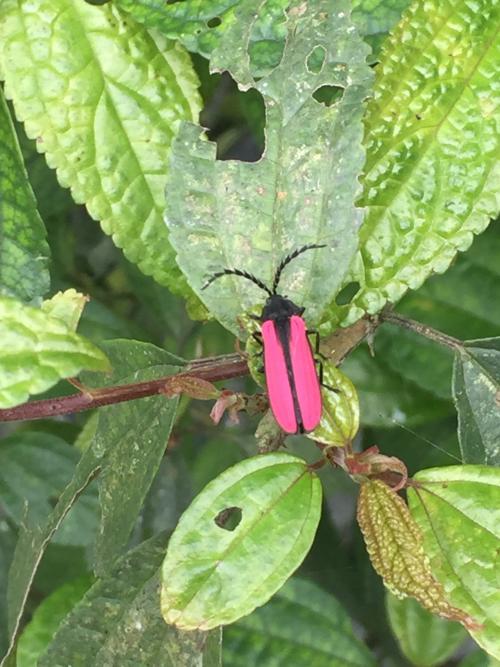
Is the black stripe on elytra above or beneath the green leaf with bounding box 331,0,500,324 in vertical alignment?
beneath

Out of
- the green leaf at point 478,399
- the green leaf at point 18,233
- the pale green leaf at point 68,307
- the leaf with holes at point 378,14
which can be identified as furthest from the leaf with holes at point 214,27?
the green leaf at point 478,399

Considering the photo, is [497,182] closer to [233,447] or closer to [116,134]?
[116,134]

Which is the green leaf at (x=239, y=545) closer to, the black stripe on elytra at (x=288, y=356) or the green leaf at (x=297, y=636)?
the black stripe on elytra at (x=288, y=356)

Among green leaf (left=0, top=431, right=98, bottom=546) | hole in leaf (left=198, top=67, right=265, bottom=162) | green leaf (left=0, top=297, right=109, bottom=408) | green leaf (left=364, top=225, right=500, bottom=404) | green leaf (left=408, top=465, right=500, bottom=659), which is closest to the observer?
green leaf (left=0, top=297, right=109, bottom=408)

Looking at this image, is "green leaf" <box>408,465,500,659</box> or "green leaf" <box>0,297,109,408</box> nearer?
"green leaf" <box>0,297,109,408</box>

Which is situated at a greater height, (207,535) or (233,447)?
(207,535)

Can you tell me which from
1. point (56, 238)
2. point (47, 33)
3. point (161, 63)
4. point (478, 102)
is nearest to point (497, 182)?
point (478, 102)

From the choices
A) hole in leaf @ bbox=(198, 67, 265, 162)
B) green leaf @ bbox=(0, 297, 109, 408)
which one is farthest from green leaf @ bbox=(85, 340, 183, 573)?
hole in leaf @ bbox=(198, 67, 265, 162)

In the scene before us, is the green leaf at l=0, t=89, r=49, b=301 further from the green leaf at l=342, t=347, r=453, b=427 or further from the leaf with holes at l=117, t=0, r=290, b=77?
the green leaf at l=342, t=347, r=453, b=427
